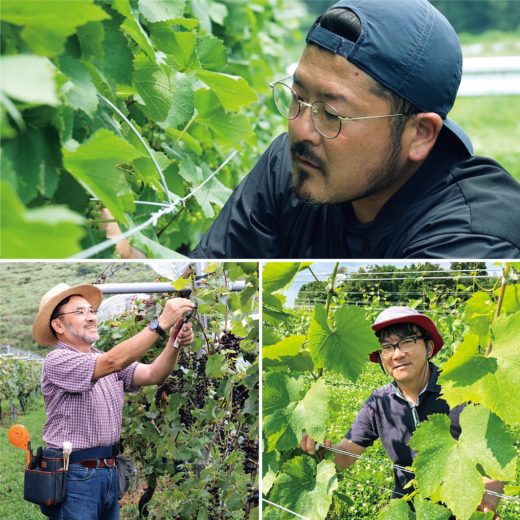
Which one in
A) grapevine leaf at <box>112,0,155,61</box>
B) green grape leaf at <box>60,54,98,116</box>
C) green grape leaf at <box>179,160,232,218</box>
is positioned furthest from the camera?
green grape leaf at <box>179,160,232,218</box>

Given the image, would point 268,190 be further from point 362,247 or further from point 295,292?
point 295,292

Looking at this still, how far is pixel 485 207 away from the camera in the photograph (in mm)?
2516

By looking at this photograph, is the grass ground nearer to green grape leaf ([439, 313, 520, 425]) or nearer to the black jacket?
the black jacket

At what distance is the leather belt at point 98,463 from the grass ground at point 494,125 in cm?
671

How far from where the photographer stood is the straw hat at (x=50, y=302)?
2055 mm

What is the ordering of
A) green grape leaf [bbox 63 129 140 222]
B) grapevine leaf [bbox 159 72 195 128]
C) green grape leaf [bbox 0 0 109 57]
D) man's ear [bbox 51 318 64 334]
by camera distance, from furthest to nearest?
grapevine leaf [bbox 159 72 195 128]
man's ear [bbox 51 318 64 334]
green grape leaf [bbox 63 129 140 222]
green grape leaf [bbox 0 0 109 57]

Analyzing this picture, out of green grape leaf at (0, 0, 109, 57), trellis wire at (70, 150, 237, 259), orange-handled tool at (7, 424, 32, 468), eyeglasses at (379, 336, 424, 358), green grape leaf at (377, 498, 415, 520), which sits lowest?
green grape leaf at (377, 498, 415, 520)

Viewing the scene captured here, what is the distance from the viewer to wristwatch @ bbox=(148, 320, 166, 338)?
222 cm

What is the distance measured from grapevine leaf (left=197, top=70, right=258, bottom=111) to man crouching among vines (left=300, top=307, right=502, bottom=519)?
828 millimetres

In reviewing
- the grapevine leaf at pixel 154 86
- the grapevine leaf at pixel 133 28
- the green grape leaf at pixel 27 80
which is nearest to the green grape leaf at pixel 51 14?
the green grape leaf at pixel 27 80

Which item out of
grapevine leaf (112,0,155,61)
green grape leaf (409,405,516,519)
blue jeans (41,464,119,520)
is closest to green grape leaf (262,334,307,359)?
green grape leaf (409,405,516,519)

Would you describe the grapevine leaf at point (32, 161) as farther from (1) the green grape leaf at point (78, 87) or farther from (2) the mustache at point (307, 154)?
(2) the mustache at point (307, 154)

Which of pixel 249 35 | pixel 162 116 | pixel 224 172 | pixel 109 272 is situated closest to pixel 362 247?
pixel 162 116

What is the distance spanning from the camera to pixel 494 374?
2057 mm
